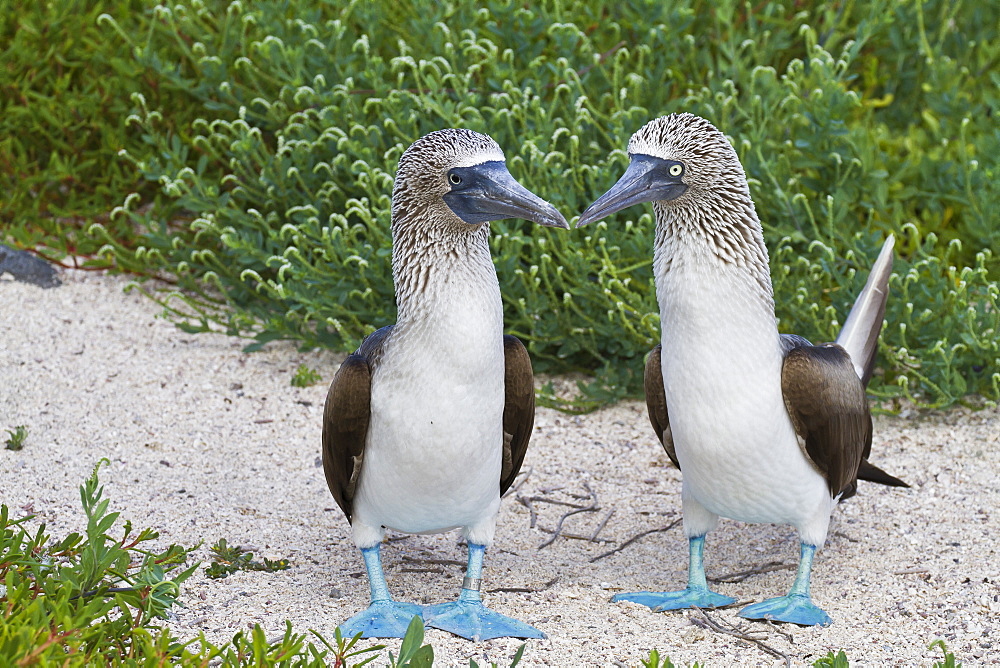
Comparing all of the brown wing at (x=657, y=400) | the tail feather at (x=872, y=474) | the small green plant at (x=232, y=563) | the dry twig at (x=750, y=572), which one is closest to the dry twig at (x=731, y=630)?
the dry twig at (x=750, y=572)

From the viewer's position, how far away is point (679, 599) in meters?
3.71

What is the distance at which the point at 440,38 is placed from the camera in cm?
573

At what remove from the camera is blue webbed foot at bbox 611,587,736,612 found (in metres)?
3.70

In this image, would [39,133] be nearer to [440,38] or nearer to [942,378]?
[440,38]

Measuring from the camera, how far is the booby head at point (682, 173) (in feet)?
11.2

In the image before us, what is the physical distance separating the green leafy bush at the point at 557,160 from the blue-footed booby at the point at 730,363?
52.2 inches

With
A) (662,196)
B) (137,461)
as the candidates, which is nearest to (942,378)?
(662,196)

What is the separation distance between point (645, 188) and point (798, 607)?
4.39ft

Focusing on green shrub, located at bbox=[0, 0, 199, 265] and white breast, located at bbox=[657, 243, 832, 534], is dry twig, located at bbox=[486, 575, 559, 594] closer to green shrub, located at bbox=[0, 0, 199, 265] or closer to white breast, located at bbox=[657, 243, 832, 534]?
white breast, located at bbox=[657, 243, 832, 534]

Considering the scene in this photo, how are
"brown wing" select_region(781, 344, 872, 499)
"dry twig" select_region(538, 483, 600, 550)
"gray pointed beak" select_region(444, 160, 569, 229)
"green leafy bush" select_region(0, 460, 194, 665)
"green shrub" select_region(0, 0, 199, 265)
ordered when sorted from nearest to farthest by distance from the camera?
"green leafy bush" select_region(0, 460, 194, 665), "gray pointed beak" select_region(444, 160, 569, 229), "brown wing" select_region(781, 344, 872, 499), "dry twig" select_region(538, 483, 600, 550), "green shrub" select_region(0, 0, 199, 265)

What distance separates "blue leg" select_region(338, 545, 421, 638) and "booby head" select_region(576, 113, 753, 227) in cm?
123

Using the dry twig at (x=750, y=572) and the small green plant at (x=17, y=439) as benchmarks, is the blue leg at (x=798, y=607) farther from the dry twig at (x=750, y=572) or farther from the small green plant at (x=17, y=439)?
the small green plant at (x=17, y=439)

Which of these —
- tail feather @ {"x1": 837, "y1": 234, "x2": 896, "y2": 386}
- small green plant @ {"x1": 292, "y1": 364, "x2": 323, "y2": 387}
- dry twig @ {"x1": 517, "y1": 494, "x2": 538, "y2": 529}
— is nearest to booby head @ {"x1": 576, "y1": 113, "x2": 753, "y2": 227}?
tail feather @ {"x1": 837, "y1": 234, "x2": 896, "y2": 386}

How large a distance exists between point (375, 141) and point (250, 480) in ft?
5.92
